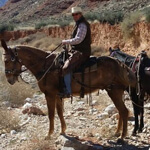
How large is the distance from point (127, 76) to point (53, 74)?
5.51ft

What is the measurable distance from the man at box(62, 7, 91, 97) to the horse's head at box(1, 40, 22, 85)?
1.05 metres

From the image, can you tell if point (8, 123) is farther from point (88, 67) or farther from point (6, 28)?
point (6, 28)

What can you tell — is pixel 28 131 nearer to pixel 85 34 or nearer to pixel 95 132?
pixel 95 132

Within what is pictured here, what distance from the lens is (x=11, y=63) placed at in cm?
695

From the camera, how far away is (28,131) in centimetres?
812

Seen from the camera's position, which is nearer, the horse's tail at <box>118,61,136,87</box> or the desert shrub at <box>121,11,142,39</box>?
the horse's tail at <box>118,61,136,87</box>

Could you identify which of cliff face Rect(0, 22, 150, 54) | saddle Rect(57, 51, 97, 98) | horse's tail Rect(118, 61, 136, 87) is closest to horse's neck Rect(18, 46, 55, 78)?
saddle Rect(57, 51, 97, 98)

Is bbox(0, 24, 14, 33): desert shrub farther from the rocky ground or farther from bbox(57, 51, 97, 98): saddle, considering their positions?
bbox(57, 51, 97, 98): saddle

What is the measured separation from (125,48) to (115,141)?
17.6 metres

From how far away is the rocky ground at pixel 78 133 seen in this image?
6828 millimetres

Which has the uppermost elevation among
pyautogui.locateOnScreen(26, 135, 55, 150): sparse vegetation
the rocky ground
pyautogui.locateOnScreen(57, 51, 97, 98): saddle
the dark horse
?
pyautogui.locateOnScreen(57, 51, 97, 98): saddle

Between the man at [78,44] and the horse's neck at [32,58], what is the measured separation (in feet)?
2.01

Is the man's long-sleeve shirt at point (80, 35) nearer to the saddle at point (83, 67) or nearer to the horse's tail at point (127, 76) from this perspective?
the saddle at point (83, 67)

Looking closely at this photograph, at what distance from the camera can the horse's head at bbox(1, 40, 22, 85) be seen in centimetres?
689
